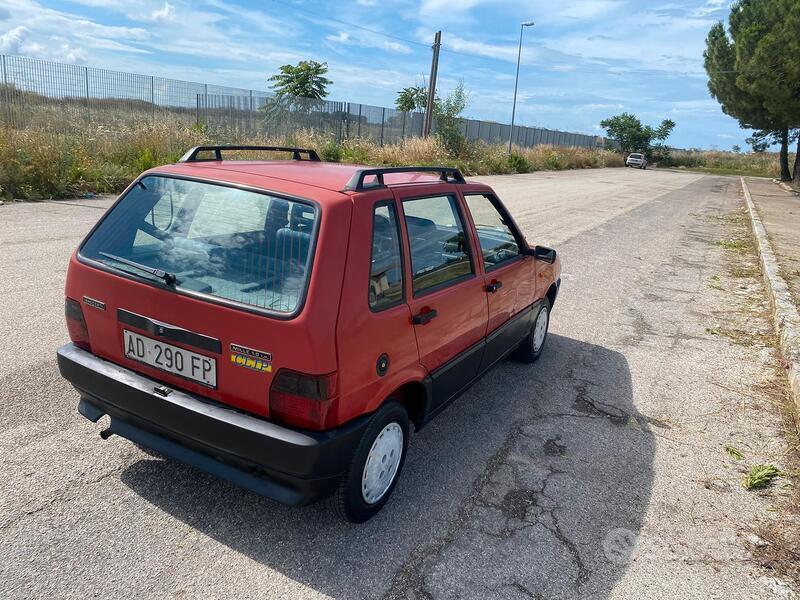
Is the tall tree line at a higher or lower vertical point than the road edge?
higher

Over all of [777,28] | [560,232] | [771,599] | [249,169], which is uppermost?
[777,28]

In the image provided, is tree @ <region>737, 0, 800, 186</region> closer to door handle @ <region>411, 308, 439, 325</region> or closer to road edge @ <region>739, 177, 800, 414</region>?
road edge @ <region>739, 177, 800, 414</region>

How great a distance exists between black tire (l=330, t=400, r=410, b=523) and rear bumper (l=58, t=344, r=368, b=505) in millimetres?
46

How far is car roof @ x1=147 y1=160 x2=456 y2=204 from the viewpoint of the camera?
2.83 m

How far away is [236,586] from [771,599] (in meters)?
2.27

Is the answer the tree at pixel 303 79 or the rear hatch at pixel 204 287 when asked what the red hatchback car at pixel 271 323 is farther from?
the tree at pixel 303 79

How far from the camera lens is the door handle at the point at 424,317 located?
9.78 feet

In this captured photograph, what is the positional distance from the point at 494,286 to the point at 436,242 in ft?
2.14

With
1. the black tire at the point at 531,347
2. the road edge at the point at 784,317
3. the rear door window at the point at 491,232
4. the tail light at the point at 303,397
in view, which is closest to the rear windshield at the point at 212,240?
the tail light at the point at 303,397

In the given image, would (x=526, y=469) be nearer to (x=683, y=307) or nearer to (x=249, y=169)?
(x=249, y=169)

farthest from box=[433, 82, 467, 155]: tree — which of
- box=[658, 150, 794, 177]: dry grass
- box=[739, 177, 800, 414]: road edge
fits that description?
box=[658, 150, 794, 177]: dry grass

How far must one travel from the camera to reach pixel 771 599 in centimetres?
263

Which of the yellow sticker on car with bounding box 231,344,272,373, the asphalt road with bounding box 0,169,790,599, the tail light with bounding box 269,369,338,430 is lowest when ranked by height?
the asphalt road with bounding box 0,169,790,599

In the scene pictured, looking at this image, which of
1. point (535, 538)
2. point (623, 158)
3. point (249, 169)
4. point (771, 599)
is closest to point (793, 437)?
point (771, 599)
